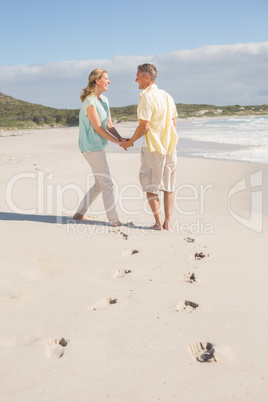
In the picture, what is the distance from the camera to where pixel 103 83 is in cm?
461

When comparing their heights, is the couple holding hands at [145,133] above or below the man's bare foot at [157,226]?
above

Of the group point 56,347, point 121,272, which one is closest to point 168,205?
point 121,272

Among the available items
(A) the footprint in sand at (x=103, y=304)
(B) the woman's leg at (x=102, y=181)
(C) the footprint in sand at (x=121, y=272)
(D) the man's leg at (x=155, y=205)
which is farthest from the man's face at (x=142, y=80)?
(A) the footprint in sand at (x=103, y=304)

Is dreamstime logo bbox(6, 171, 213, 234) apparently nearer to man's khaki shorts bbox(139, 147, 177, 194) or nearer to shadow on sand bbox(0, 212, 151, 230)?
shadow on sand bbox(0, 212, 151, 230)

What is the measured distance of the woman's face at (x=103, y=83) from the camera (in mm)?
4598

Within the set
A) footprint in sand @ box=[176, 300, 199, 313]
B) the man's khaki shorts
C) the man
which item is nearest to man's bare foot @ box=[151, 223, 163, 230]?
the man

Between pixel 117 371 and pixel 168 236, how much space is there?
258 cm

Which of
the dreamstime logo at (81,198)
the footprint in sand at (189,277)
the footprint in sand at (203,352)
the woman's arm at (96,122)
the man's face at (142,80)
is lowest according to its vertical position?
the footprint in sand at (203,352)

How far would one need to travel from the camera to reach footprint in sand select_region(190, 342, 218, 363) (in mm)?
2229

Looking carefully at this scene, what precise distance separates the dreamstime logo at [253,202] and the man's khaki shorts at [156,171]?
1292 mm

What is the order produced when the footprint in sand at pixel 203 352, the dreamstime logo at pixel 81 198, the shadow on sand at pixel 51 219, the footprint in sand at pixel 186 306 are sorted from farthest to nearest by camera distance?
1. the dreamstime logo at pixel 81 198
2. the shadow on sand at pixel 51 219
3. the footprint in sand at pixel 186 306
4. the footprint in sand at pixel 203 352

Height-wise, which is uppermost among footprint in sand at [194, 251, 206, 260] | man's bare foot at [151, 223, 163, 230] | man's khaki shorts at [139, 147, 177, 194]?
man's khaki shorts at [139, 147, 177, 194]

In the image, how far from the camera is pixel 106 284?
3256mm

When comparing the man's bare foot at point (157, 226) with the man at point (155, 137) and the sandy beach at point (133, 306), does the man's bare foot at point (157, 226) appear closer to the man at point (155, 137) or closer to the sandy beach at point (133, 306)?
the man at point (155, 137)
